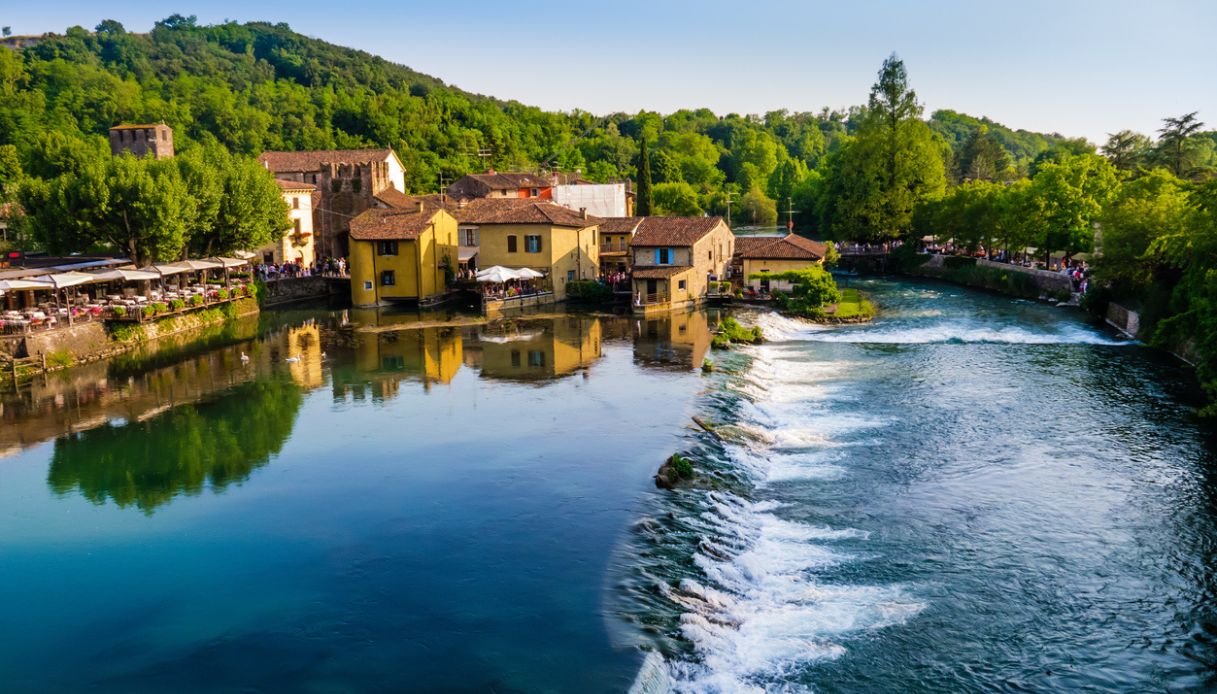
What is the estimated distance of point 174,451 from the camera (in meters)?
25.0

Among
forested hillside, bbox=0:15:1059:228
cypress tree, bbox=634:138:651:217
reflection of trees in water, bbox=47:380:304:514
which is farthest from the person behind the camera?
forested hillside, bbox=0:15:1059:228

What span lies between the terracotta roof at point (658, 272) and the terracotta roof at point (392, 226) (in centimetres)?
1345

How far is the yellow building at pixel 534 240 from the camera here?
181ft

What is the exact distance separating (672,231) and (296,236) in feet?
94.8

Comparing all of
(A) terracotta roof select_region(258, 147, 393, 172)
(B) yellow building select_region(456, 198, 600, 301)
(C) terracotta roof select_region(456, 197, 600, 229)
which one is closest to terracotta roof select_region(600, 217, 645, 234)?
(C) terracotta roof select_region(456, 197, 600, 229)

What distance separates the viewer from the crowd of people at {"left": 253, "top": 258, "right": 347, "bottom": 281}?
5847cm

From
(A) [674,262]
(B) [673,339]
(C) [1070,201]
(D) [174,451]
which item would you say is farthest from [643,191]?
(D) [174,451]

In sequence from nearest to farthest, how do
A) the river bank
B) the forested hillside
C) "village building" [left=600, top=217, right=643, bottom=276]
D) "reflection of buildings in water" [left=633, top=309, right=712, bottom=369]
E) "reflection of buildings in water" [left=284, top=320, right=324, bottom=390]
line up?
the river bank → "reflection of buildings in water" [left=284, top=320, right=324, bottom=390] → "reflection of buildings in water" [left=633, top=309, right=712, bottom=369] → "village building" [left=600, top=217, right=643, bottom=276] → the forested hillside

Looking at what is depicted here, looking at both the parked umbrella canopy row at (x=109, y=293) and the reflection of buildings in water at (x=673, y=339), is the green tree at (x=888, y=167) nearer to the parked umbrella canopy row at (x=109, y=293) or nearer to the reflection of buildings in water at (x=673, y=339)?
the reflection of buildings in water at (x=673, y=339)

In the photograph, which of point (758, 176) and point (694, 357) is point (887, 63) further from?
point (758, 176)

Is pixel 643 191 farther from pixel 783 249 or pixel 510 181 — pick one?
pixel 783 249

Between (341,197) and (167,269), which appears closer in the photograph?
(167,269)

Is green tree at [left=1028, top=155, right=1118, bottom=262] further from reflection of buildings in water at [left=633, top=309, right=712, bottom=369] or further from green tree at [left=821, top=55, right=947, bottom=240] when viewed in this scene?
reflection of buildings in water at [left=633, top=309, right=712, bottom=369]

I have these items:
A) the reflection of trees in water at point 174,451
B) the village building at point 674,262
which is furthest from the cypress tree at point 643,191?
the reflection of trees in water at point 174,451
